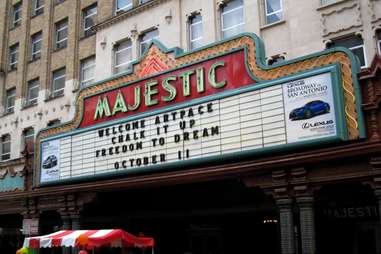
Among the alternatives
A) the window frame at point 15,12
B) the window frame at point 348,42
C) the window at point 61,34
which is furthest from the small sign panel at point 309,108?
the window frame at point 15,12

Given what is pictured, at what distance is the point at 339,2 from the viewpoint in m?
18.8

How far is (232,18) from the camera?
73.2 feet

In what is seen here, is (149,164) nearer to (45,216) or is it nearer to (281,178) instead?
(281,178)

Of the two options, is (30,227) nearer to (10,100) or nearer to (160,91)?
(160,91)

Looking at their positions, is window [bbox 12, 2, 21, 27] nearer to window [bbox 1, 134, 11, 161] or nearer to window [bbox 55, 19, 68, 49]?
window [bbox 55, 19, 68, 49]

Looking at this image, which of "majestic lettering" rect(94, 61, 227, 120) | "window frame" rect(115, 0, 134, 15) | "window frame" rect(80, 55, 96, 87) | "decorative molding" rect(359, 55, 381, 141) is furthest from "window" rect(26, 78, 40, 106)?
"decorative molding" rect(359, 55, 381, 141)

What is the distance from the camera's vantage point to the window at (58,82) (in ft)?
100

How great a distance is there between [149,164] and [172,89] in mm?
2726

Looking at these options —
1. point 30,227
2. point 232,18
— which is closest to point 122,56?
point 232,18

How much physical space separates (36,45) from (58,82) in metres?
4.23

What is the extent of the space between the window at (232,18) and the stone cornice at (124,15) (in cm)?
384

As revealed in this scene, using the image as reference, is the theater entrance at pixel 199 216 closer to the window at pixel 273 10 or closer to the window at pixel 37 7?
the window at pixel 273 10

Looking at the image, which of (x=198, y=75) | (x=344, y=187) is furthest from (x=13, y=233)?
(x=344, y=187)

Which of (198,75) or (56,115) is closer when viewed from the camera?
(198,75)
